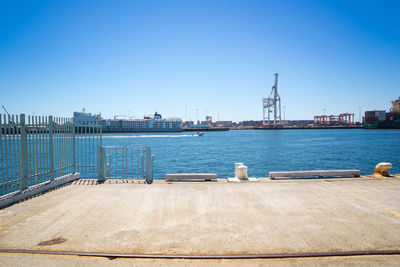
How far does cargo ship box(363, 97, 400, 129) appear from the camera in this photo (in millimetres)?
130550

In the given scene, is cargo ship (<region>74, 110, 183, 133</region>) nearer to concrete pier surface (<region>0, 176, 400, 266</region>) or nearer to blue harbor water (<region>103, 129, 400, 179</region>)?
blue harbor water (<region>103, 129, 400, 179</region>)

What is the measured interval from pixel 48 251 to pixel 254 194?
4.98 m

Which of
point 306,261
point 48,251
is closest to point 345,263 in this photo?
point 306,261

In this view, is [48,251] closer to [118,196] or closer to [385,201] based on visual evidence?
[118,196]

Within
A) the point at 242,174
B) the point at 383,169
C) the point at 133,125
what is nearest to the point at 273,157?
the point at 383,169

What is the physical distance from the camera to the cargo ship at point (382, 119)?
428 feet

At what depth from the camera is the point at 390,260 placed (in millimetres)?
3516

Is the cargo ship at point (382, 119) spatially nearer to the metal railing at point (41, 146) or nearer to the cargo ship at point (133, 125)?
the cargo ship at point (133, 125)

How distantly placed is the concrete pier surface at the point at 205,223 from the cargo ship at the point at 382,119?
510 ft

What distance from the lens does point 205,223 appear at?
4.89 metres

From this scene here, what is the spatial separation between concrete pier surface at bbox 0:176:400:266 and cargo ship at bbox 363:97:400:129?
6124 inches

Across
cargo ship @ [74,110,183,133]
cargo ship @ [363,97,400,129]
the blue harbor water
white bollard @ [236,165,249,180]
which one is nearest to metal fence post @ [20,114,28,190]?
white bollard @ [236,165,249,180]

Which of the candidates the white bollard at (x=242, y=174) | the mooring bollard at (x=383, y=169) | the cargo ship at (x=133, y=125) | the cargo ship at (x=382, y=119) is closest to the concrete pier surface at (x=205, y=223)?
the white bollard at (x=242, y=174)

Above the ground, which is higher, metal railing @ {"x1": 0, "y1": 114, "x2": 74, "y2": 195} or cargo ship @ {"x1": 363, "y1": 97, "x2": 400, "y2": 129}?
cargo ship @ {"x1": 363, "y1": 97, "x2": 400, "y2": 129}
